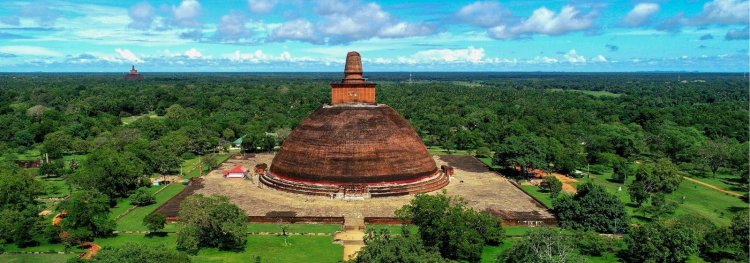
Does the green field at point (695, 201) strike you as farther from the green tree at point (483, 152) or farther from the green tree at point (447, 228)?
the green tree at point (447, 228)

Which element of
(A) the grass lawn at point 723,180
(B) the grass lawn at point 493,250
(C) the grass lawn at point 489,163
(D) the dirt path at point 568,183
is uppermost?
(C) the grass lawn at point 489,163

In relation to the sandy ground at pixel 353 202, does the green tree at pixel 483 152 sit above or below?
above

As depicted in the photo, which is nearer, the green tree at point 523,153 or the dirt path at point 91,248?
the dirt path at point 91,248

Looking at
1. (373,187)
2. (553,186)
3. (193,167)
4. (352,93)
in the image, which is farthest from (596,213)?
(193,167)

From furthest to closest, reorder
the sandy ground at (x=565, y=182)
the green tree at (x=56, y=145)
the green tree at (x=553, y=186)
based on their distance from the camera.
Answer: the green tree at (x=56, y=145), the sandy ground at (x=565, y=182), the green tree at (x=553, y=186)

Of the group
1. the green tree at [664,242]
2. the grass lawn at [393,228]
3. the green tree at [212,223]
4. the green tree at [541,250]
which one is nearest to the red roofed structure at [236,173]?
the green tree at [212,223]

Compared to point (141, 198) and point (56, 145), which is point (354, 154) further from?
point (56, 145)
